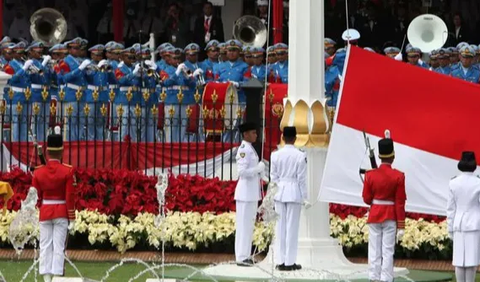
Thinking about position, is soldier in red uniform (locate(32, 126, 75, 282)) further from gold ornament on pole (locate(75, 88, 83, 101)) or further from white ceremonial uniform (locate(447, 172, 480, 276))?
gold ornament on pole (locate(75, 88, 83, 101))

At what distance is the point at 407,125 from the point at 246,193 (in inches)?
71.6

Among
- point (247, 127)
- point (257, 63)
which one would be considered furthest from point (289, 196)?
point (257, 63)

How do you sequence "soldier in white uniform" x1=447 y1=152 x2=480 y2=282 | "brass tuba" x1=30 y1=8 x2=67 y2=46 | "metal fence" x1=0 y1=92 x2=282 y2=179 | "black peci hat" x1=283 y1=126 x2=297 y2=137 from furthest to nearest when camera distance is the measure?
"brass tuba" x1=30 y1=8 x2=67 y2=46
"metal fence" x1=0 y1=92 x2=282 y2=179
"black peci hat" x1=283 y1=126 x2=297 y2=137
"soldier in white uniform" x1=447 y1=152 x2=480 y2=282

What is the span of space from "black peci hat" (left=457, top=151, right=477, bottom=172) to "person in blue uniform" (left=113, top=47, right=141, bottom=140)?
21.0 ft

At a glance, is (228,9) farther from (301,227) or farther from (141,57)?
(301,227)

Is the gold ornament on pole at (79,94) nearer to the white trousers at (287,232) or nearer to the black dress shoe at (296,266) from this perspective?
the white trousers at (287,232)

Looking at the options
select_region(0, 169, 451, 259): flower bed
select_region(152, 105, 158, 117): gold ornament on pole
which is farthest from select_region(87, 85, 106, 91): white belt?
select_region(0, 169, 451, 259): flower bed

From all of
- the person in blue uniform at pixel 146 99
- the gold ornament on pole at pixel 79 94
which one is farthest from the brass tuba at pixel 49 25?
the gold ornament on pole at pixel 79 94

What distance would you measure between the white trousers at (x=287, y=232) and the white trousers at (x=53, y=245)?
2.17m

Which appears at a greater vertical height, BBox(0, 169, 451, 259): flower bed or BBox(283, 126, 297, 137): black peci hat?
BBox(283, 126, 297, 137): black peci hat

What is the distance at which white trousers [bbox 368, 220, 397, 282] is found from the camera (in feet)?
61.9

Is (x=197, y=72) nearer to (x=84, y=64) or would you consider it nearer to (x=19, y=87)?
(x=84, y=64)

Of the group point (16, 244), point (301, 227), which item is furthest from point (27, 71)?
point (301, 227)

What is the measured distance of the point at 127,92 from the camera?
87.3ft
